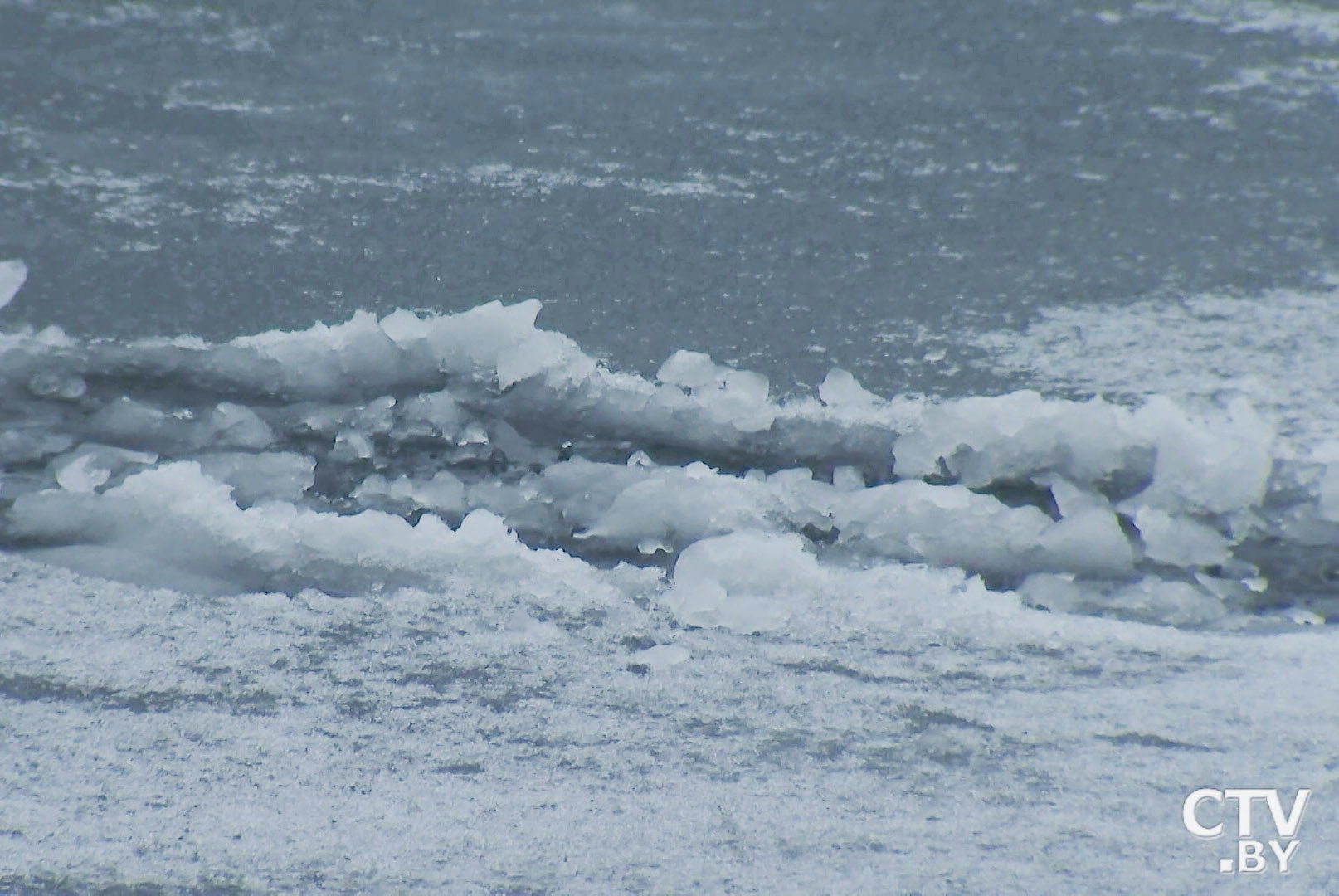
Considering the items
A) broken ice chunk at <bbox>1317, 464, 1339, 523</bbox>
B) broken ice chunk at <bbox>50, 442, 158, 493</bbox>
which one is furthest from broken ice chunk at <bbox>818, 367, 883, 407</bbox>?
broken ice chunk at <bbox>50, 442, 158, 493</bbox>

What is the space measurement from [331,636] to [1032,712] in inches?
20.3

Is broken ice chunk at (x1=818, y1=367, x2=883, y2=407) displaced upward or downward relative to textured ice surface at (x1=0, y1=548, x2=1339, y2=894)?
upward

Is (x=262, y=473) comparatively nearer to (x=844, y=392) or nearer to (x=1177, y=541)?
(x=844, y=392)

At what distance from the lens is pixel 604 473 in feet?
4.06

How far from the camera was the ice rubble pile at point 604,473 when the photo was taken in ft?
3.76

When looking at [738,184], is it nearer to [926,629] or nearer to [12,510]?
[926,629]

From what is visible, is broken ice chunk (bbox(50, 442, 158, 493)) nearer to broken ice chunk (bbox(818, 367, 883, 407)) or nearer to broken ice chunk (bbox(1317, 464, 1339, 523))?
broken ice chunk (bbox(818, 367, 883, 407))

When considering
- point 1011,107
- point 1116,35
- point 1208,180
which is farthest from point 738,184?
point 1116,35

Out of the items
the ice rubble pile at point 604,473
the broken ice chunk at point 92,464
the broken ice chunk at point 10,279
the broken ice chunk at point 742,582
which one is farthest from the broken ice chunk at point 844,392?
the broken ice chunk at point 10,279

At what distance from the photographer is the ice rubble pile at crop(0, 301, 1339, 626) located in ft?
3.76

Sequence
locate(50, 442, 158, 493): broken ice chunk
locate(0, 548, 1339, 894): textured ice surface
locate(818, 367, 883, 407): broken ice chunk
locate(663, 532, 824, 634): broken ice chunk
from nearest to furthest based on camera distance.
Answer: locate(0, 548, 1339, 894): textured ice surface
locate(663, 532, 824, 634): broken ice chunk
locate(50, 442, 158, 493): broken ice chunk
locate(818, 367, 883, 407): broken ice chunk

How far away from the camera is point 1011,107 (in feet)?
6.50

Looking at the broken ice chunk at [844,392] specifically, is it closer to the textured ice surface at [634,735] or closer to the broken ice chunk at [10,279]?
the textured ice surface at [634,735]

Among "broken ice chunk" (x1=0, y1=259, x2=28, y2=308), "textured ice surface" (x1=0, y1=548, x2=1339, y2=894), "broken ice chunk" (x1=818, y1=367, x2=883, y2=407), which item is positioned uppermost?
"broken ice chunk" (x1=0, y1=259, x2=28, y2=308)
